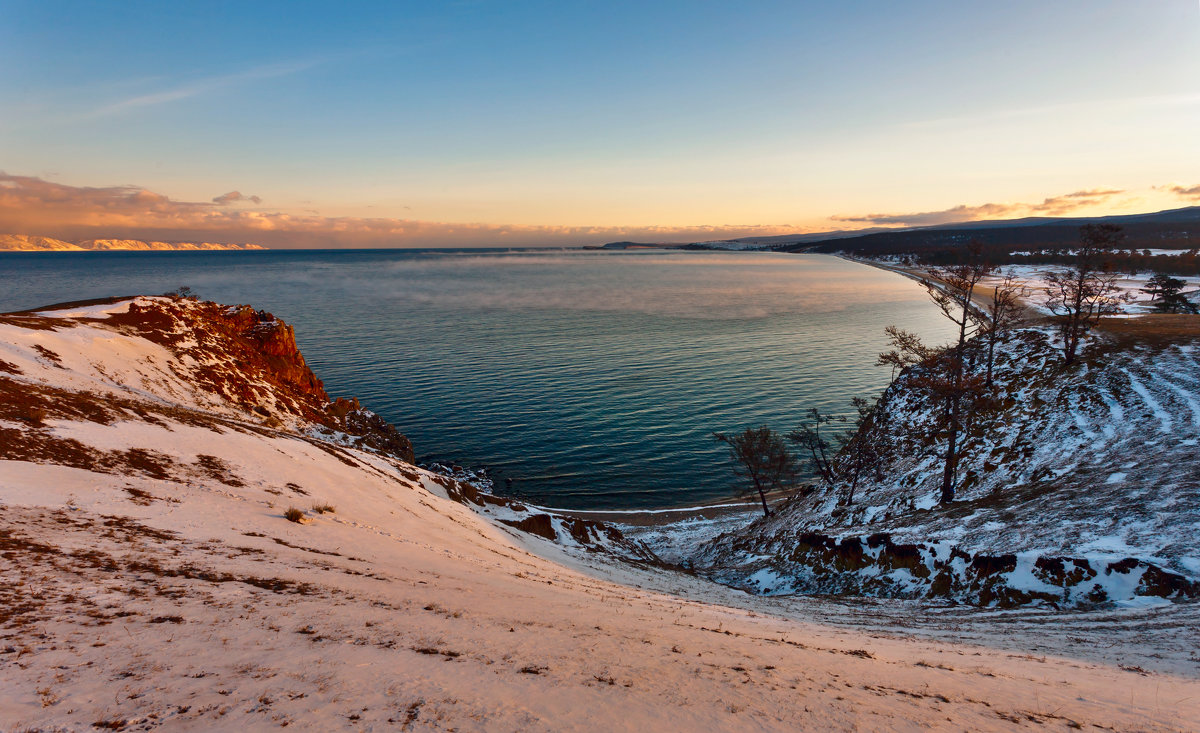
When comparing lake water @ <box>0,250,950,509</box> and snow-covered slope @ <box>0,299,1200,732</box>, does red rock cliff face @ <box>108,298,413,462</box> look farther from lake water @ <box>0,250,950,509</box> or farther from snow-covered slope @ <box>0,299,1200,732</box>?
snow-covered slope @ <box>0,299,1200,732</box>

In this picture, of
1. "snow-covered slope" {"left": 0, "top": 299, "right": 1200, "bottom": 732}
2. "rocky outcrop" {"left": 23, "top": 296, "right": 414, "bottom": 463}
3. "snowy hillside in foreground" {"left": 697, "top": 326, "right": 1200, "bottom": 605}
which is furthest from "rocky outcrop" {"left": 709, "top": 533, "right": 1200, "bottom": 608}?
"rocky outcrop" {"left": 23, "top": 296, "right": 414, "bottom": 463}

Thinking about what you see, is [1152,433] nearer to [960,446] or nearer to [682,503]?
[960,446]

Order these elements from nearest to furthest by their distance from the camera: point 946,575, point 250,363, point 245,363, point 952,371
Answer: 1. point 946,575
2. point 952,371
3. point 245,363
4. point 250,363

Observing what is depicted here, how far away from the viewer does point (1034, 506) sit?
69.6 ft

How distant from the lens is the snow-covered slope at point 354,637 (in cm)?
689

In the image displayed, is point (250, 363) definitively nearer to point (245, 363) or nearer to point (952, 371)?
point (245, 363)

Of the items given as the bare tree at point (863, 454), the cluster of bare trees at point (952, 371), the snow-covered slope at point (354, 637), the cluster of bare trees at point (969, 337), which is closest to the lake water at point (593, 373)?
the cluster of bare trees at point (952, 371)

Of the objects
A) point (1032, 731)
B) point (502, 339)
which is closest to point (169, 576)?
point (1032, 731)

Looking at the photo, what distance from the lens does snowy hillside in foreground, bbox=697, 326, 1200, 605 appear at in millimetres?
16531

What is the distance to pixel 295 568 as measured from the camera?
39.5 ft

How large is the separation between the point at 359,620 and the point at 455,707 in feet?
11.7

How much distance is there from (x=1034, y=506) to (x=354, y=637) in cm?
2427

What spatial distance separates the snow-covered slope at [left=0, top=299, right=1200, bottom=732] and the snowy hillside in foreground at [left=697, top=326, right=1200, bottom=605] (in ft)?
19.9

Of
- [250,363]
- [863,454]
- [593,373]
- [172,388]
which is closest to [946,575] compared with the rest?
[863,454]
